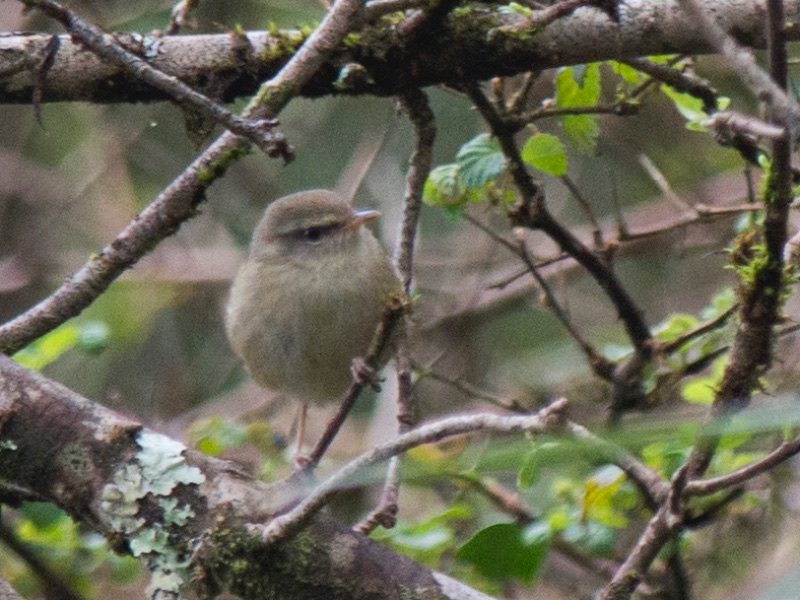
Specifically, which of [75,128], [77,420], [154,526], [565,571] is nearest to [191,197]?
[77,420]

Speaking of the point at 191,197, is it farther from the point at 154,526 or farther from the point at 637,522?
the point at 637,522

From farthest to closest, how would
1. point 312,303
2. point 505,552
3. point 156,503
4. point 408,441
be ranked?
1. point 312,303
2. point 505,552
3. point 156,503
4. point 408,441

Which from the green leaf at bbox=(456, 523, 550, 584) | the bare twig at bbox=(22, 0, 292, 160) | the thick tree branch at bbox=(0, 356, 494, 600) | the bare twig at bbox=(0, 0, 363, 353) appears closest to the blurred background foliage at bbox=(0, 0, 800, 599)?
the green leaf at bbox=(456, 523, 550, 584)

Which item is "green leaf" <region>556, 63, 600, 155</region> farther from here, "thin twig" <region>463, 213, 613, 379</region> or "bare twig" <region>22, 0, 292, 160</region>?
"bare twig" <region>22, 0, 292, 160</region>

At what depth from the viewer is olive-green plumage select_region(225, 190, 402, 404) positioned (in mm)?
4012

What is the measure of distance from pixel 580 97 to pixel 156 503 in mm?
1755

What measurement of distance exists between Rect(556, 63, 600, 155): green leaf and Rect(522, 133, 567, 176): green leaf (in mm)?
142

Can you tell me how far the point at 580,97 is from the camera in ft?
11.3

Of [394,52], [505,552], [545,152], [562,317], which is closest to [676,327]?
[562,317]

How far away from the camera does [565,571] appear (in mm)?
4785

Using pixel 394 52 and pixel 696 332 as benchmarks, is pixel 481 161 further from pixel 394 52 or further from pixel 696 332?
pixel 696 332

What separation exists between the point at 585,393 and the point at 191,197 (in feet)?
9.07

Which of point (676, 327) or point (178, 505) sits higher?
point (178, 505)

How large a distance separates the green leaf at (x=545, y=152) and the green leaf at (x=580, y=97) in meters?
0.14
